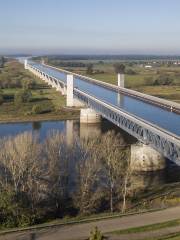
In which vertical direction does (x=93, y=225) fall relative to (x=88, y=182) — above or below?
below

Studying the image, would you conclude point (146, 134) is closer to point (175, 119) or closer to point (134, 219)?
point (175, 119)

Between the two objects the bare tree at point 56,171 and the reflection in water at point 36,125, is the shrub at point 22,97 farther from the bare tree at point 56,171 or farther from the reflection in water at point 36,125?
the bare tree at point 56,171

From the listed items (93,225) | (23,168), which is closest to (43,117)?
(23,168)

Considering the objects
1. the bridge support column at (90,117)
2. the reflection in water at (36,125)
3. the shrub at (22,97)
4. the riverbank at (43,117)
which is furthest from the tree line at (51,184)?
the shrub at (22,97)

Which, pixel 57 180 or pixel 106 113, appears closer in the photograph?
pixel 57 180

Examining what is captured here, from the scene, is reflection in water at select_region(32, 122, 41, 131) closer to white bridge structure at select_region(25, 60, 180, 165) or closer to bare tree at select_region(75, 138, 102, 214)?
white bridge structure at select_region(25, 60, 180, 165)

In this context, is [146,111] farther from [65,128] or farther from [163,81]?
[163,81]

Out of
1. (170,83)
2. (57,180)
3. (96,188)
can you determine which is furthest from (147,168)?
(170,83)
